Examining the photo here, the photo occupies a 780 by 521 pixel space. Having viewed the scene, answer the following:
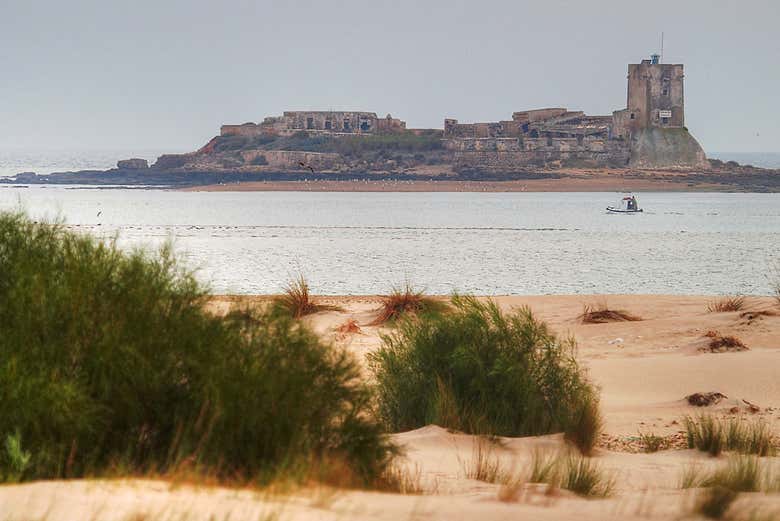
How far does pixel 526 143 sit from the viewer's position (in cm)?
13225

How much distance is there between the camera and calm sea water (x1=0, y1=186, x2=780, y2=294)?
28.6 meters

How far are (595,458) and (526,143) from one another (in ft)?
414

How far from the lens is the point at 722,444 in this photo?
8234 mm

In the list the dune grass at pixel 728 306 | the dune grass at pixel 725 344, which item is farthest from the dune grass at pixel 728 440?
the dune grass at pixel 728 306

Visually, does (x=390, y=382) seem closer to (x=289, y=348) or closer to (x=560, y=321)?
(x=289, y=348)

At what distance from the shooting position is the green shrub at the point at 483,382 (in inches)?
338

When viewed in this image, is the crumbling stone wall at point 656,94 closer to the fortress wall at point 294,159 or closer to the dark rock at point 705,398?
the fortress wall at point 294,159

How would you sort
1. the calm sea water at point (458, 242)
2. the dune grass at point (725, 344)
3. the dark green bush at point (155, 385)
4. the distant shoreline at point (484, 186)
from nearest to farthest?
the dark green bush at point (155, 385) → the dune grass at point (725, 344) → the calm sea water at point (458, 242) → the distant shoreline at point (484, 186)

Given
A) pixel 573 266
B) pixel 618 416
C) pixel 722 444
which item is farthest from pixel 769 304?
pixel 573 266

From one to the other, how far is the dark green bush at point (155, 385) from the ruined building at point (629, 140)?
12478 cm

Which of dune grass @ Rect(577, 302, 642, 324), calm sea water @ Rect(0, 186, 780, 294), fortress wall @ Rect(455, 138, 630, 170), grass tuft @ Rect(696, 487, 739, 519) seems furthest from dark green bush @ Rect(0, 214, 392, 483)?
fortress wall @ Rect(455, 138, 630, 170)

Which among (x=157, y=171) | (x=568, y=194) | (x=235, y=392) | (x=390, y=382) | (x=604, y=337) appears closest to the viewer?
(x=235, y=392)

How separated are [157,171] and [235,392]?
135 metres

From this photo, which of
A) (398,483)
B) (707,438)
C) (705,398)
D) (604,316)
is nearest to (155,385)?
(398,483)
